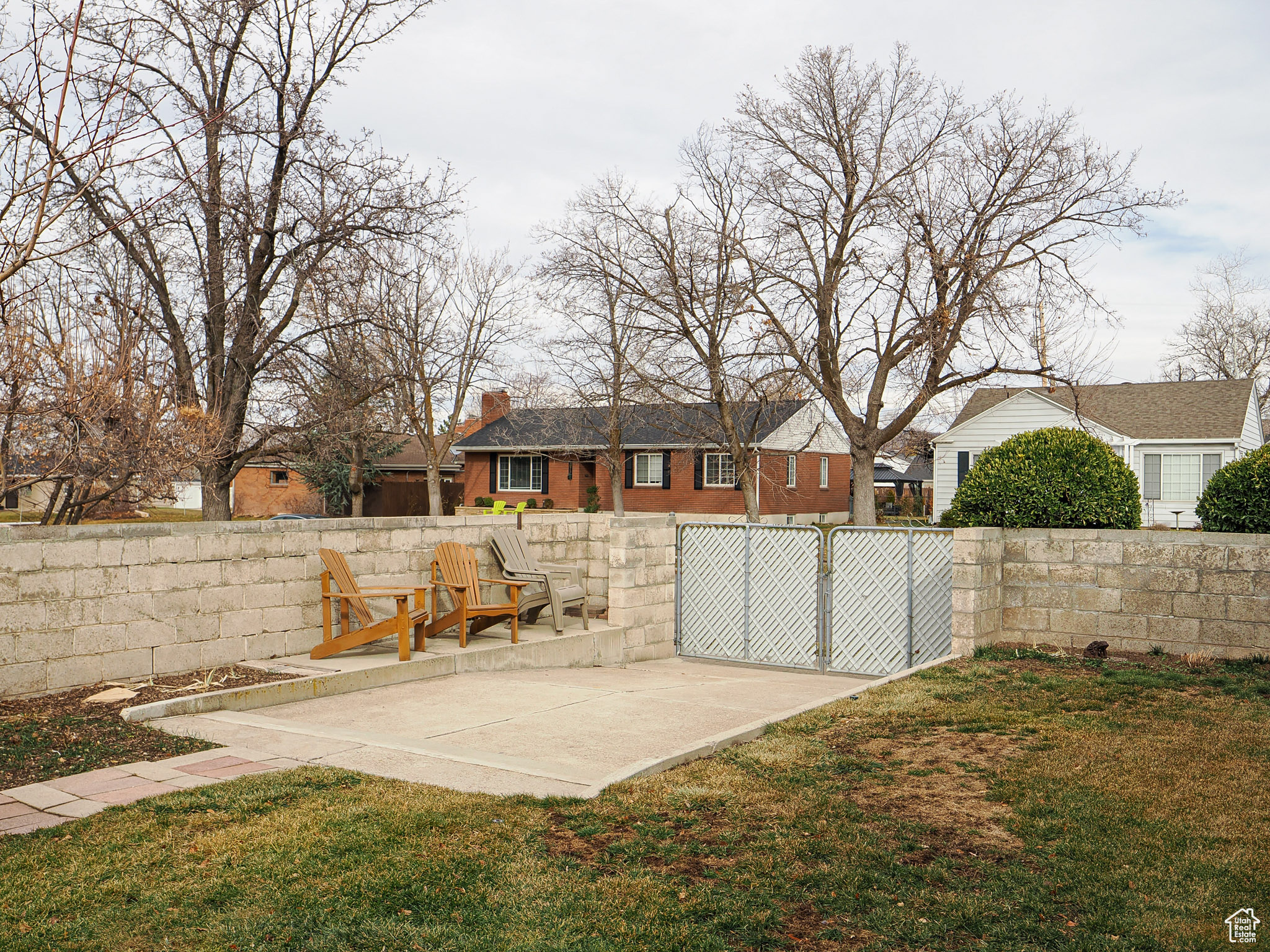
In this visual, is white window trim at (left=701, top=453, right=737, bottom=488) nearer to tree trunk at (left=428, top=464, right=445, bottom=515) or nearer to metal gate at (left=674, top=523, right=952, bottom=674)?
tree trunk at (left=428, top=464, right=445, bottom=515)

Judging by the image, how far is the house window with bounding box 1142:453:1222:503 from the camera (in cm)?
2791

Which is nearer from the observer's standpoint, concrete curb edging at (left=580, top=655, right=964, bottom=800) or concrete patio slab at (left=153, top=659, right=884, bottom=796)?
concrete curb edging at (left=580, top=655, right=964, bottom=800)

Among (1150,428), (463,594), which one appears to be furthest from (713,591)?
(1150,428)

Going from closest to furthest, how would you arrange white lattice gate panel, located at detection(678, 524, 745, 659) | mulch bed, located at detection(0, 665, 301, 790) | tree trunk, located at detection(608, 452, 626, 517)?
mulch bed, located at detection(0, 665, 301, 790) → white lattice gate panel, located at detection(678, 524, 745, 659) → tree trunk, located at detection(608, 452, 626, 517)

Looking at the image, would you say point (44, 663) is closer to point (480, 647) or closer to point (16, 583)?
point (16, 583)

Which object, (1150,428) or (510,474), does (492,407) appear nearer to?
(510,474)

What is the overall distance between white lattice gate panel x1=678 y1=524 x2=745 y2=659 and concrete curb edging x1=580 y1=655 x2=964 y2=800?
4.14 meters

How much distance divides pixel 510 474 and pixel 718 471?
9605 millimetres

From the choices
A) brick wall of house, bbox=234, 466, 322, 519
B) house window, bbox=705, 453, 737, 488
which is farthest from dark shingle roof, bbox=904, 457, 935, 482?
brick wall of house, bbox=234, 466, 322, 519

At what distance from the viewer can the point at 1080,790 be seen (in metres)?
5.46

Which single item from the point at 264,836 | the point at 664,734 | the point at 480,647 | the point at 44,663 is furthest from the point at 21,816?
the point at 480,647

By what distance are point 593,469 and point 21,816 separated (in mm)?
36365

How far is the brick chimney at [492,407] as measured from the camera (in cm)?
4112

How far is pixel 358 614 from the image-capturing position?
31.1ft
